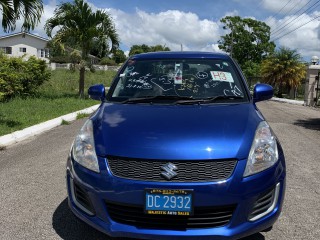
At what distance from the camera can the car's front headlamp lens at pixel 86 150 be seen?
2.86 m

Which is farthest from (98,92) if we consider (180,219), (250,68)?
(250,68)

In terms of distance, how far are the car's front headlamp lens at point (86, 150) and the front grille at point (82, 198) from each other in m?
0.20

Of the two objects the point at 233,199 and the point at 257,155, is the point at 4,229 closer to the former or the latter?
the point at 233,199

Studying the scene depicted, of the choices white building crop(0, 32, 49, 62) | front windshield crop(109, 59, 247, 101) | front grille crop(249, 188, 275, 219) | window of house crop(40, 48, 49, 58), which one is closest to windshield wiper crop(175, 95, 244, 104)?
front windshield crop(109, 59, 247, 101)

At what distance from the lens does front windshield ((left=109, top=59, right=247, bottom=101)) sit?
12.9 ft

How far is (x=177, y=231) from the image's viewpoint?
2623mm

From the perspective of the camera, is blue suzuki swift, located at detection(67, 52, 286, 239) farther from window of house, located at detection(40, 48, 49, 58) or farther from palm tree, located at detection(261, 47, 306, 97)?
window of house, located at detection(40, 48, 49, 58)

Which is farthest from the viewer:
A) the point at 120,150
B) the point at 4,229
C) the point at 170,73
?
the point at 170,73

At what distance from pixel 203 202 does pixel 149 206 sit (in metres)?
0.38

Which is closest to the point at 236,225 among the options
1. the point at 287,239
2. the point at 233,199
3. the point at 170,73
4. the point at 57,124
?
the point at 233,199

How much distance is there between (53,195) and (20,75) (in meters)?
11.3

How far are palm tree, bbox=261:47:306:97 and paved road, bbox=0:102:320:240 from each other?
22698mm

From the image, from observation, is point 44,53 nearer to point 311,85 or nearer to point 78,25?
point 78,25

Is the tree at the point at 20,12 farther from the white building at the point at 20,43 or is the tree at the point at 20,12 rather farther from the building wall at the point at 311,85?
the white building at the point at 20,43
